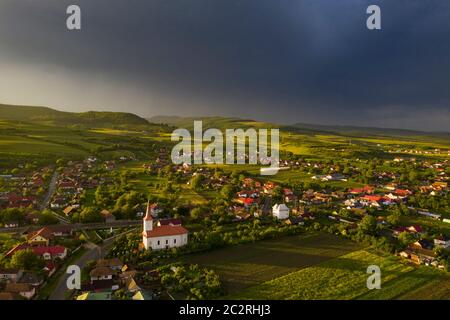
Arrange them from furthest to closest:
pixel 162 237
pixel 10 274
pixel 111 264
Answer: pixel 162 237, pixel 111 264, pixel 10 274

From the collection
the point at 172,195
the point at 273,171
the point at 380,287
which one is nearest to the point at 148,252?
the point at 380,287

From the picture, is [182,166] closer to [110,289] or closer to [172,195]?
[172,195]

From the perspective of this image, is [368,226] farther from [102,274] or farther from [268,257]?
[102,274]

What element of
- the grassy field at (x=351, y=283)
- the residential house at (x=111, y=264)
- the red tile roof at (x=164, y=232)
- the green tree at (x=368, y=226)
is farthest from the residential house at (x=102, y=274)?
the green tree at (x=368, y=226)

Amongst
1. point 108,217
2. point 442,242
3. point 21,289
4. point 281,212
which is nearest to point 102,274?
point 21,289

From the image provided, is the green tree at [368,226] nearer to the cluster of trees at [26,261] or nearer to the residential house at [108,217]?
the residential house at [108,217]

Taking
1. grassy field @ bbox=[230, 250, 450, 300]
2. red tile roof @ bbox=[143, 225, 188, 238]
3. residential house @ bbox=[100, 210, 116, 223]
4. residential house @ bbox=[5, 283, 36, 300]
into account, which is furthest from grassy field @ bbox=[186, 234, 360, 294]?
residential house @ bbox=[100, 210, 116, 223]
